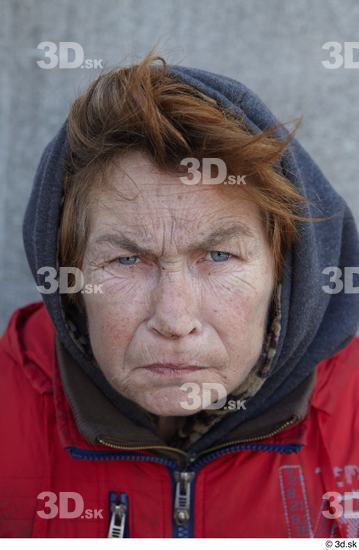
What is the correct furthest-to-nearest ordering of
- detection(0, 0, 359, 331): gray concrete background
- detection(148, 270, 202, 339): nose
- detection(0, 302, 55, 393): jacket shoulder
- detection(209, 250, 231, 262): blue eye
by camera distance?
detection(0, 0, 359, 331): gray concrete background, detection(0, 302, 55, 393): jacket shoulder, detection(209, 250, 231, 262): blue eye, detection(148, 270, 202, 339): nose

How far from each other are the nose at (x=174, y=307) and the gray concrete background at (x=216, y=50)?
1116 millimetres

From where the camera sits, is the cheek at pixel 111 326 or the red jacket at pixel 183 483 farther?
the red jacket at pixel 183 483

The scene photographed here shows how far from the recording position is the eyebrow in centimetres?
163

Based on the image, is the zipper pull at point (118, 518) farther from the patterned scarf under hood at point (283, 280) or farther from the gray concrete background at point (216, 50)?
the gray concrete background at point (216, 50)

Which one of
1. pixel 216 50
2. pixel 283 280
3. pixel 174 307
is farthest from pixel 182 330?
pixel 216 50

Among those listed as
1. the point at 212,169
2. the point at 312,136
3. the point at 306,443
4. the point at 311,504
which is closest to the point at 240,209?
the point at 212,169

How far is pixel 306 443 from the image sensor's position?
1.84 meters

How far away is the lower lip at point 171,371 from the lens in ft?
5.43

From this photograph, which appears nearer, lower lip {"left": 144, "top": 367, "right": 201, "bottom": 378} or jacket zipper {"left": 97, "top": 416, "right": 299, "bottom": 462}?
lower lip {"left": 144, "top": 367, "right": 201, "bottom": 378}

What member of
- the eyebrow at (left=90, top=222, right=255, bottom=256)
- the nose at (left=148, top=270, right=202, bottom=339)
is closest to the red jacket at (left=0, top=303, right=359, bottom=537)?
the nose at (left=148, top=270, right=202, bottom=339)

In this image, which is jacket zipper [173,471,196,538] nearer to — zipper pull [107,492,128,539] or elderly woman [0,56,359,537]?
elderly woman [0,56,359,537]

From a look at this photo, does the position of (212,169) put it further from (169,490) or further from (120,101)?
(169,490)

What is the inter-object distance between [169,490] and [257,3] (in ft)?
5.62

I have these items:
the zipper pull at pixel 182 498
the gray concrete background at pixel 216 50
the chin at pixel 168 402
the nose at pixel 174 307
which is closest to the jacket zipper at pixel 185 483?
the zipper pull at pixel 182 498
